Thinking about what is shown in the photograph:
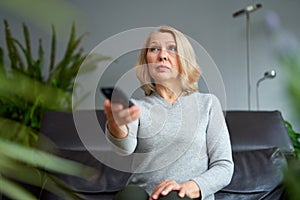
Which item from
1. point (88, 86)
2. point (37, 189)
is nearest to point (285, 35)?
point (37, 189)

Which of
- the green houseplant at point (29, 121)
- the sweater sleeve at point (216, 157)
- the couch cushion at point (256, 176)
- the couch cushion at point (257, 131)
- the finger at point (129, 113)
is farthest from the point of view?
the couch cushion at point (257, 131)

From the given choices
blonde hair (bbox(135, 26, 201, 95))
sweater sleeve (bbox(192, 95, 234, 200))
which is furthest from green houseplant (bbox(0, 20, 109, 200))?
sweater sleeve (bbox(192, 95, 234, 200))

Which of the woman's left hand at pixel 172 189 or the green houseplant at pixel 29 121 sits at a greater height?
the green houseplant at pixel 29 121

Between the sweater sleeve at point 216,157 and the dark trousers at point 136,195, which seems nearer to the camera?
the dark trousers at point 136,195

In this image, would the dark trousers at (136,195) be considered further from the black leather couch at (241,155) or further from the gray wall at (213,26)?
the gray wall at (213,26)

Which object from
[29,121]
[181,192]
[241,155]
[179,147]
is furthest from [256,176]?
[29,121]

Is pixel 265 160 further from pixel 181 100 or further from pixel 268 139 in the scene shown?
pixel 181 100

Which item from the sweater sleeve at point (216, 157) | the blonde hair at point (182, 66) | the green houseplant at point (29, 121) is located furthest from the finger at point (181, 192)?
the blonde hair at point (182, 66)

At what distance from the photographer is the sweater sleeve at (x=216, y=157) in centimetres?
120

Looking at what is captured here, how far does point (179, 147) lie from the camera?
128 centimetres

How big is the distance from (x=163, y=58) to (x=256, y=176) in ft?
1.79

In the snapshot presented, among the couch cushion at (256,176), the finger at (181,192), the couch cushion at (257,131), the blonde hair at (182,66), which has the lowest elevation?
the couch cushion at (256,176)

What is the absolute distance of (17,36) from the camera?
112 inches

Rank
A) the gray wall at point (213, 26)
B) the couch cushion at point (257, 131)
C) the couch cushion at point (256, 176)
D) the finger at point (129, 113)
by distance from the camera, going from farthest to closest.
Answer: the gray wall at point (213, 26) → the couch cushion at point (257, 131) → the couch cushion at point (256, 176) → the finger at point (129, 113)
